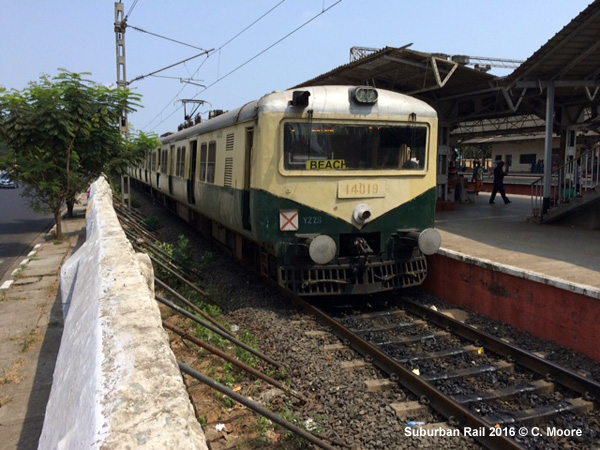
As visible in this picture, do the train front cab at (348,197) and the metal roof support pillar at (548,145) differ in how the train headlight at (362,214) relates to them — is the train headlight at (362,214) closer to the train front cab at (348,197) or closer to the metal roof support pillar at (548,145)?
the train front cab at (348,197)

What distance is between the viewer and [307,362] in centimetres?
521

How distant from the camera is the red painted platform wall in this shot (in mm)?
5574

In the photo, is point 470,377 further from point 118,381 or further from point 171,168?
point 171,168

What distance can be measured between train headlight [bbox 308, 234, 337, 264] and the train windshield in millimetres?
978

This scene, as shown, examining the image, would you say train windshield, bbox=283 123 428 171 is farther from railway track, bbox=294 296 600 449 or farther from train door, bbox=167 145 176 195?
train door, bbox=167 145 176 195

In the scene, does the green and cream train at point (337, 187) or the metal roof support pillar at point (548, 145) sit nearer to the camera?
the green and cream train at point (337, 187)

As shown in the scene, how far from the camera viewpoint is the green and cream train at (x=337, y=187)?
6707 mm

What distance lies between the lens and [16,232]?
16047mm

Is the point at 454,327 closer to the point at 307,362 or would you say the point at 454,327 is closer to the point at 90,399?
the point at 307,362

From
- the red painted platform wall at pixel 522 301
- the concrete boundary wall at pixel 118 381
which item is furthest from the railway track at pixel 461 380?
the concrete boundary wall at pixel 118 381

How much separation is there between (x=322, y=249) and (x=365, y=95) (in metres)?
2.17

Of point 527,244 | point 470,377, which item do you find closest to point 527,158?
point 527,244

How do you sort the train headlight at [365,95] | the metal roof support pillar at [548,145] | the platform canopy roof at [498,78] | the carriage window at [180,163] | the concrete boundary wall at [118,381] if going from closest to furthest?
the concrete boundary wall at [118,381] < the train headlight at [365,95] < the platform canopy roof at [498,78] < the metal roof support pillar at [548,145] < the carriage window at [180,163]

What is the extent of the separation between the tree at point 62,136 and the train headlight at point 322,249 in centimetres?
729
